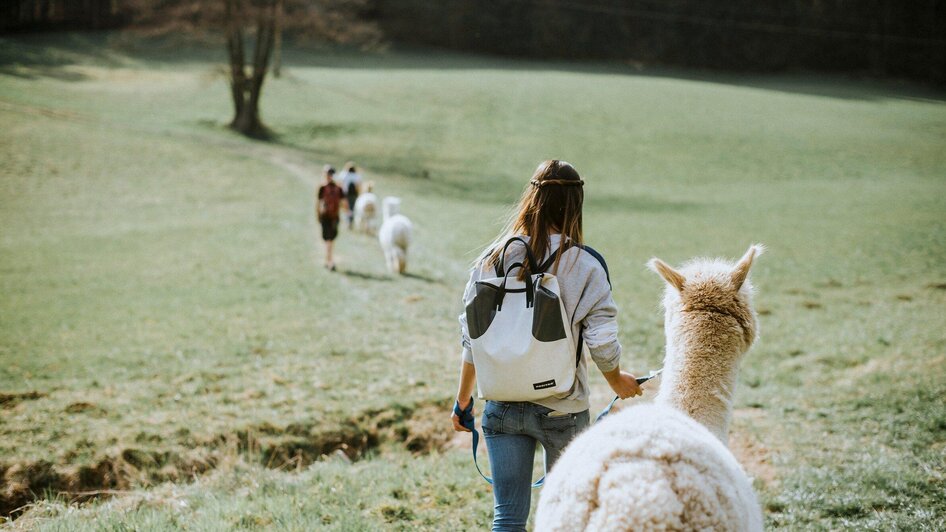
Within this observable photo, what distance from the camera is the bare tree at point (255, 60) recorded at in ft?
111

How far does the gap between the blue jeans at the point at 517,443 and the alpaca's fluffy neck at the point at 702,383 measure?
454 millimetres

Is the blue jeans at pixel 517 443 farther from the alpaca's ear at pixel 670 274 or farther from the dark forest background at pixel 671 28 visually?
the dark forest background at pixel 671 28

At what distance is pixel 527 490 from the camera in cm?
286

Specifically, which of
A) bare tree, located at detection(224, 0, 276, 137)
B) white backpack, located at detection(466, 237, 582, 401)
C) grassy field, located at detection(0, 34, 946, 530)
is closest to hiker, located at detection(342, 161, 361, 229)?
grassy field, located at detection(0, 34, 946, 530)

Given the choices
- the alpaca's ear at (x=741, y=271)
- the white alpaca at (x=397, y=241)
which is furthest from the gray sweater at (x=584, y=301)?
the white alpaca at (x=397, y=241)

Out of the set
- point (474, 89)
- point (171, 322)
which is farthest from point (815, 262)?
point (474, 89)

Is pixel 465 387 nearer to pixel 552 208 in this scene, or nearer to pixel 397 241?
pixel 552 208

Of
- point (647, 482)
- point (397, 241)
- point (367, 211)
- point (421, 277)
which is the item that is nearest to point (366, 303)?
point (421, 277)

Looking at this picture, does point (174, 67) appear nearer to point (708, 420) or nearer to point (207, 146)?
point (207, 146)

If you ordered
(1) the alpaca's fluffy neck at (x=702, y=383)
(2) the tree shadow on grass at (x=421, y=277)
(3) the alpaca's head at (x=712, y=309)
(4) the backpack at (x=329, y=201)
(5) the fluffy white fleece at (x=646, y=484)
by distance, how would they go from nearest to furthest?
(5) the fluffy white fleece at (x=646, y=484) < (1) the alpaca's fluffy neck at (x=702, y=383) < (3) the alpaca's head at (x=712, y=309) < (4) the backpack at (x=329, y=201) < (2) the tree shadow on grass at (x=421, y=277)

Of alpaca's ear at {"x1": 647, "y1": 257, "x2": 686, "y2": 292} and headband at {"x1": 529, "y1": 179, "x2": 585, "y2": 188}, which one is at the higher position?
headband at {"x1": 529, "y1": 179, "x2": 585, "y2": 188}

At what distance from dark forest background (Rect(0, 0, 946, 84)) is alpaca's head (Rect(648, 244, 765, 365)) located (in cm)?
4980

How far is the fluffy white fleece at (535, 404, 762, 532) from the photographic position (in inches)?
77.5

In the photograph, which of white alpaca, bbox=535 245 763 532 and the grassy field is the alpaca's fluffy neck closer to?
white alpaca, bbox=535 245 763 532
